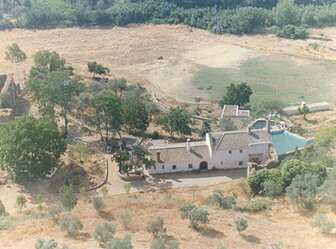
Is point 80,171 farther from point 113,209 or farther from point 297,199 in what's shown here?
point 297,199

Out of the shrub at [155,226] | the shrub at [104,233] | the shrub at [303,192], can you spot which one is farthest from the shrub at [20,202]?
the shrub at [303,192]

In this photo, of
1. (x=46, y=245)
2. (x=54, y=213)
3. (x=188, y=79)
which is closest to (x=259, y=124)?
(x=188, y=79)

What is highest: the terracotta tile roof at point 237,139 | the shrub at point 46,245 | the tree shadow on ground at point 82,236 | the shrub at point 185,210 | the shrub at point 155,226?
the shrub at point 46,245

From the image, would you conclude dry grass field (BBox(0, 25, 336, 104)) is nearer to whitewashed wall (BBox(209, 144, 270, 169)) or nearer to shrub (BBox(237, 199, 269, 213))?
whitewashed wall (BBox(209, 144, 270, 169))

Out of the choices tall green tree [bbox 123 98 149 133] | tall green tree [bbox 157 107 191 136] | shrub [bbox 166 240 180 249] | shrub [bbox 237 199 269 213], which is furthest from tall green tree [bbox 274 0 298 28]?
shrub [bbox 166 240 180 249]

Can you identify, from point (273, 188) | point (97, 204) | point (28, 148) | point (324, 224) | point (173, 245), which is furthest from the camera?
point (28, 148)

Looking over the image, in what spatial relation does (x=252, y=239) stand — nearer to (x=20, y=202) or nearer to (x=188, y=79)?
(x=20, y=202)

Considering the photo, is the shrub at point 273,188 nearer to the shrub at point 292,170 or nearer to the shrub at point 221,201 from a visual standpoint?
the shrub at point 292,170
